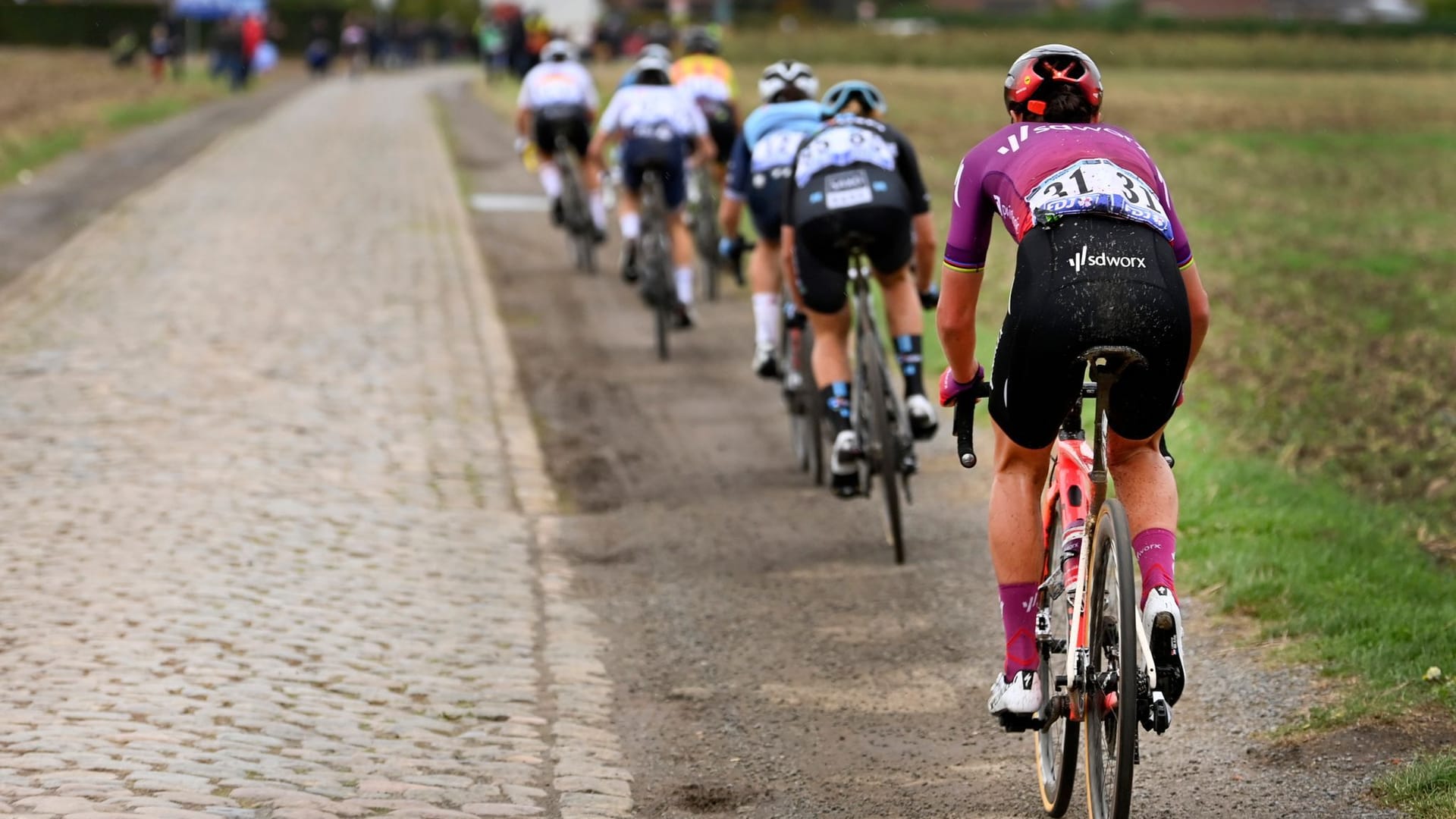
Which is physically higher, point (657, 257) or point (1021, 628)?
point (1021, 628)

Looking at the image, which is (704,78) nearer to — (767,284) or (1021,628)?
(767,284)

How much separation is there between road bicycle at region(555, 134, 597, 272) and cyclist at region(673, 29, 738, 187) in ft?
5.52

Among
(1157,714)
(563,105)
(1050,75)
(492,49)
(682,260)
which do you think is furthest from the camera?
(492,49)

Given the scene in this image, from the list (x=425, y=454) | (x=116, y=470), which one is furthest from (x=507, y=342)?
(x=116, y=470)

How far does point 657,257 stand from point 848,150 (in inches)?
218

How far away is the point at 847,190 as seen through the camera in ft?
27.9

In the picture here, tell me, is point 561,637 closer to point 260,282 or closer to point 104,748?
point 104,748

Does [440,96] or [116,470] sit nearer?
[116,470]

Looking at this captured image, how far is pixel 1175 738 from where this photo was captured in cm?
617

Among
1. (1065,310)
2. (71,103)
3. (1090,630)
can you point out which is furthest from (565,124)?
(71,103)

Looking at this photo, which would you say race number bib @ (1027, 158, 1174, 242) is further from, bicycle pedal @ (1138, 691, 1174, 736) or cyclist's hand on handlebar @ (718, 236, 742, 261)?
cyclist's hand on handlebar @ (718, 236, 742, 261)

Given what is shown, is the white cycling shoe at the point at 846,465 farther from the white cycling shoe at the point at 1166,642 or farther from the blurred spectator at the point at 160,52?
the blurred spectator at the point at 160,52

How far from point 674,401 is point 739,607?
4.60 m

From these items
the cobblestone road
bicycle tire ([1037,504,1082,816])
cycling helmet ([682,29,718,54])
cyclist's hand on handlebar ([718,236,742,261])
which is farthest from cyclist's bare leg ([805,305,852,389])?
cycling helmet ([682,29,718,54])
